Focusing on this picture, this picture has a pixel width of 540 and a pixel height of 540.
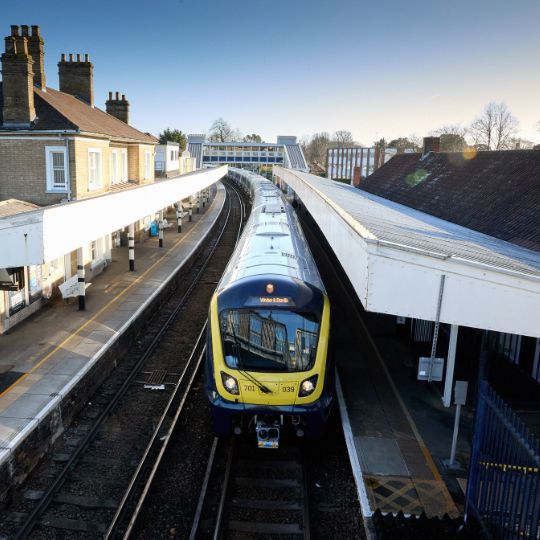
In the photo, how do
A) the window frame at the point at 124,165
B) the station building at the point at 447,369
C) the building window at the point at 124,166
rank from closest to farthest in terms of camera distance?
1. the station building at the point at 447,369
2. the window frame at the point at 124,165
3. the building window at the point at 124,166

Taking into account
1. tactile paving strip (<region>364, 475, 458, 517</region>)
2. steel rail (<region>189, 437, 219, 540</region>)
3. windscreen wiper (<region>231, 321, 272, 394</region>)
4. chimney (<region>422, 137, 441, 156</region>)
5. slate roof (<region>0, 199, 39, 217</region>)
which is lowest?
steel rail (<region>189, 437, 219, 540</region>)

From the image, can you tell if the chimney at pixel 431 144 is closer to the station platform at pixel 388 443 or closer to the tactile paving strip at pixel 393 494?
the station platform at pixel 388 443

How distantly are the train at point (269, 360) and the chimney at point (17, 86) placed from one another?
450 inches

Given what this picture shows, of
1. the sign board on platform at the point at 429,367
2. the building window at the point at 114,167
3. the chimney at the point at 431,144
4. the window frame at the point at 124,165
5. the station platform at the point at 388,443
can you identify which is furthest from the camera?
the chimney at the point at 431,144

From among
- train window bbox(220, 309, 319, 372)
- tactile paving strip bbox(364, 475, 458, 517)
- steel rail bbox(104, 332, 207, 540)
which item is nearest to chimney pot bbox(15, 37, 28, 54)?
steel rail bbox(104, 332, 207, 540)

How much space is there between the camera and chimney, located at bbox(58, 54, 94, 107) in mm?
23500

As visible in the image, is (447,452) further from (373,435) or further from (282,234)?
(282,234)

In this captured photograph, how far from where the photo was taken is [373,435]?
29.6 ft

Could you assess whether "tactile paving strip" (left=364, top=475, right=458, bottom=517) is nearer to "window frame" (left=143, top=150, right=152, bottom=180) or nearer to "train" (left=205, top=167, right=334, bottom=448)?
"train" (left=205, top=167, right=334, bottom=448)

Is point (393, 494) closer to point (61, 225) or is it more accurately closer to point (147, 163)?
point (61, 225)

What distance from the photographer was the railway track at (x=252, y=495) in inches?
271

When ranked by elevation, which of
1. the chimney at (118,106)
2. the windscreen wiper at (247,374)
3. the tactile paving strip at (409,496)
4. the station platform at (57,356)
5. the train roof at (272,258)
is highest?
the chimney at (118,106)

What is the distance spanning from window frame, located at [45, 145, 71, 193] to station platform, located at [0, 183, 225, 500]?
3326 millimetres

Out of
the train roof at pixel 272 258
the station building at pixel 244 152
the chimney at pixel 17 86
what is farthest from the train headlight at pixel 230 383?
the station building at pixel 244 152
